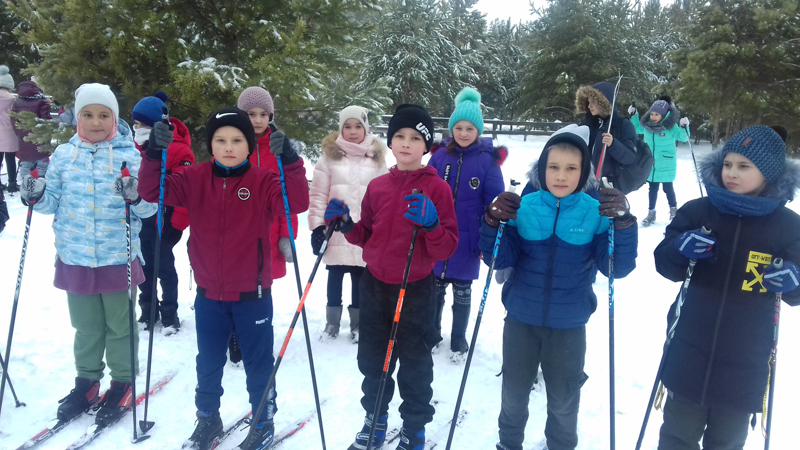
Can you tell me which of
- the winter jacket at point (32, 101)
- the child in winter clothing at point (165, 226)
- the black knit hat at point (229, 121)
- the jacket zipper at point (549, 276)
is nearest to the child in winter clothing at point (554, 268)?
the jacket zipper at point (549, 276)

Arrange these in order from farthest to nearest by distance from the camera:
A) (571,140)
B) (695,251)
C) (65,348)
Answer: (65,348), (571,140), (695,251)

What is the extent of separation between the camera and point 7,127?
8.83 metres

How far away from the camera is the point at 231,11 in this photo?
677cm

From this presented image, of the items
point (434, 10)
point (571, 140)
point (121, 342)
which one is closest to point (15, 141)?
point (121, 342)

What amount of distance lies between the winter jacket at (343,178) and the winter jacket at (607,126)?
2147 mm

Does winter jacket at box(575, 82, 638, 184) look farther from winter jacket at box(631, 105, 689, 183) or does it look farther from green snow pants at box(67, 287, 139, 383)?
green snow pants at box(67, 287, 139, 383)

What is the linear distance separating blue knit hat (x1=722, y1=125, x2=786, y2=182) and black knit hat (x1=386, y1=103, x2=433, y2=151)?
1.60 m

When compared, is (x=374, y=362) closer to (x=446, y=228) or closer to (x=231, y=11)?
(x=446, y=228)

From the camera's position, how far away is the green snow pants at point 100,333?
317cm

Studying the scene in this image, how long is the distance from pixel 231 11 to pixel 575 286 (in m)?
6.36

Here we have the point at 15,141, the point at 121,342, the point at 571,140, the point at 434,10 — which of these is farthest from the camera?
the point at 434,10

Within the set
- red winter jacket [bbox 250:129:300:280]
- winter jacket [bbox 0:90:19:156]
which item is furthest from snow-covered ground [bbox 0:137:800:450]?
winter jacket [bbox 0:90:19:156]

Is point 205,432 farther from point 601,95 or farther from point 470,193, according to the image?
point 601,95

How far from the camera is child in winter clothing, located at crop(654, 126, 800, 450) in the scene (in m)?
2.26
